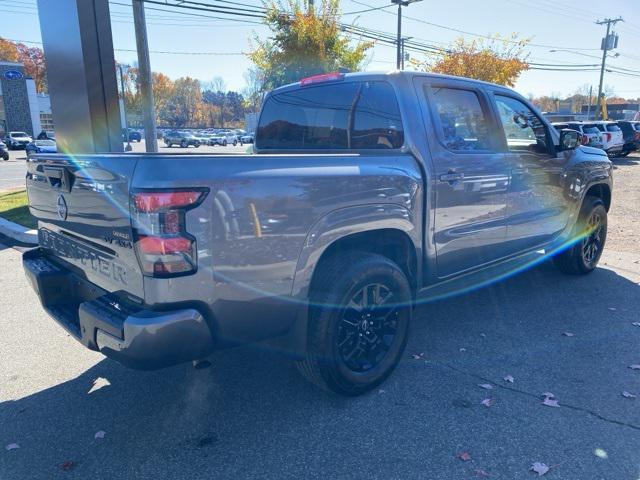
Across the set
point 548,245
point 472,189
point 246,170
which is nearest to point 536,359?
point 472,189

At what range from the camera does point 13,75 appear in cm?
4616

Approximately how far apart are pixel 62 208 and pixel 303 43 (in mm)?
14323

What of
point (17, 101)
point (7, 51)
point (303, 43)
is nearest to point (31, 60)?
point (7, 51)

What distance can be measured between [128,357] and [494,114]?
330 cm

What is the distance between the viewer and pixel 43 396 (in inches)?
123

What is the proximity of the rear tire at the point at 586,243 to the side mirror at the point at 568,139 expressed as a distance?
872 millimetres

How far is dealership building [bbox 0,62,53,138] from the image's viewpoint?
46.4 m

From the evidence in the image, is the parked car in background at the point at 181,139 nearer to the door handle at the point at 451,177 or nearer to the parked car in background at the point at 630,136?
the parked car in background at the point at 630,136

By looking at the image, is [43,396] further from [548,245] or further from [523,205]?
[548,245]

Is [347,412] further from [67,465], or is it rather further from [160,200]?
[160,200]

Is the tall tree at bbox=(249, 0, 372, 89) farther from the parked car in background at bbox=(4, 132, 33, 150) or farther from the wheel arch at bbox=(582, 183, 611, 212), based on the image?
the parked car in background at bbox=(4, 132, 33, 150)

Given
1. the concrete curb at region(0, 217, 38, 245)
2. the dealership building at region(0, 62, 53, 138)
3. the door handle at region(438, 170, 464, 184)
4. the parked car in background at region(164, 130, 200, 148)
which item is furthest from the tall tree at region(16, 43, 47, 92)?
the door handle at region(438, 170, 464, 184)

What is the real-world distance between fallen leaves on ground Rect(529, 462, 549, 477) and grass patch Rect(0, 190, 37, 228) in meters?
7.96

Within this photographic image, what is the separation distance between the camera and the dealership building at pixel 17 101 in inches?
1826
